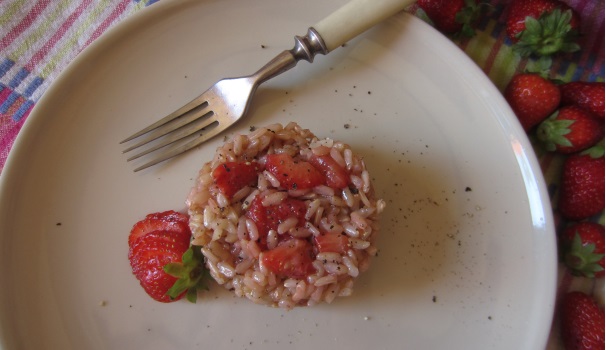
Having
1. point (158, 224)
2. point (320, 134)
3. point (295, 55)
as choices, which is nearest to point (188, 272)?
point (158, 224)

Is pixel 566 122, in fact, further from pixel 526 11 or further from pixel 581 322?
pixel 581 322

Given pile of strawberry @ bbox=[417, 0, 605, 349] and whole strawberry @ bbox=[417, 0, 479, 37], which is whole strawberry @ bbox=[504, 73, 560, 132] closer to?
pile of strawberry @ bbox=[417, 0, 605, 349]

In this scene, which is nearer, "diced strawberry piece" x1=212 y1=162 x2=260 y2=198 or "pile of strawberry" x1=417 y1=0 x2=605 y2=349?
"diced strawberry piece" x1=212 y1=162 x2=260 y2=198

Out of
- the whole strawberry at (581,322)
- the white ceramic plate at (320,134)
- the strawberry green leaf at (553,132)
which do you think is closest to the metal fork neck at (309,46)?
the white ceramic plate at (320,134)

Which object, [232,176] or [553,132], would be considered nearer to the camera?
[232,176]

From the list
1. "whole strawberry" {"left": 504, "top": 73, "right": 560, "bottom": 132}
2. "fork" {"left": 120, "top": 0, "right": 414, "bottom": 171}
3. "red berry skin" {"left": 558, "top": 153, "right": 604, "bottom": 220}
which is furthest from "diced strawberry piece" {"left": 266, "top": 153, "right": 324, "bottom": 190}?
"red berry skin" {"left": 558, "top": 153, "right": 604, "bottom": 220}

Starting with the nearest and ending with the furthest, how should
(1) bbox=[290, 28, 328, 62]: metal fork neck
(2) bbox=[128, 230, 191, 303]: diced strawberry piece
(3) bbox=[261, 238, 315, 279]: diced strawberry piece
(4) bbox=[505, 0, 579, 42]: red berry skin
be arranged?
(3) bbox=[261, 238, 315, 279]: diced strawberry piece → (2) bbox=[128, 230, 191, 303]: diced strawberry piece → (1) bbox=[290, 28, 328, 62]: metal fork neck → (4) bbox=[505, 0, 579, 42]: red berry skin
